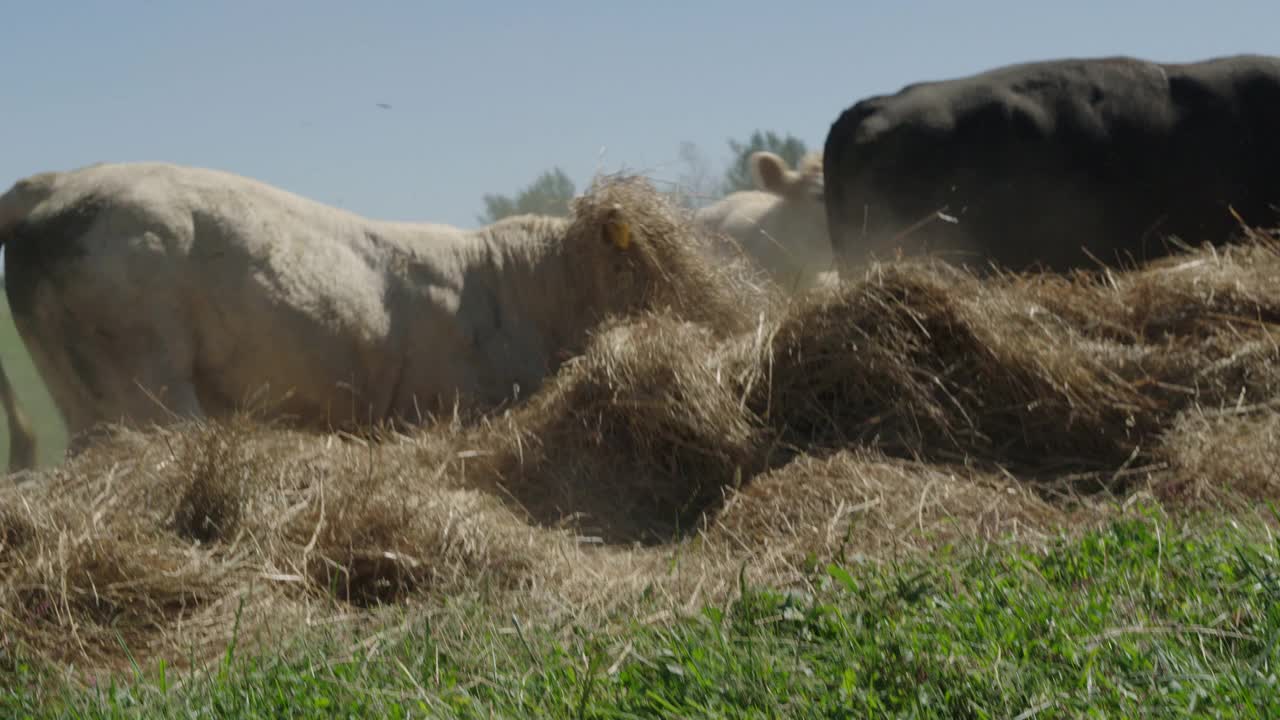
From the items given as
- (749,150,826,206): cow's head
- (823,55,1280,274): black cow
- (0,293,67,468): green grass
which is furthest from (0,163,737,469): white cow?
(749,150,826,206): cow's head

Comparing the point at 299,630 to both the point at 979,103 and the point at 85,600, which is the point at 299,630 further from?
the point at 979,103

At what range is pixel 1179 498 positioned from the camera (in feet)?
14.5

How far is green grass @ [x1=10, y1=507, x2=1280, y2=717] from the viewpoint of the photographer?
2.84m

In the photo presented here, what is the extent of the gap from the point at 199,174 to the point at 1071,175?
4948 millimetres

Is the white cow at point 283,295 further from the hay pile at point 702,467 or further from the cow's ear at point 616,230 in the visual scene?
the hay pile at point 702,467

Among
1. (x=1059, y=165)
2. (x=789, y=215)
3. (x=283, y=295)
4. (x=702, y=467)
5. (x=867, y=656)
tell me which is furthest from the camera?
(x=789, y=215)

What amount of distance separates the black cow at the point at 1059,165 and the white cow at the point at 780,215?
1558 mm

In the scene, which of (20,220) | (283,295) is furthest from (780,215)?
(20,220)

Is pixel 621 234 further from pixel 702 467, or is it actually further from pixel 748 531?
pixel 748 531

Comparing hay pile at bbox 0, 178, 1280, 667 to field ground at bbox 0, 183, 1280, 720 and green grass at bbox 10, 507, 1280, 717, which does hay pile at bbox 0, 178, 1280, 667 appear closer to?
field ground at bbox 0, 183, 1280, 720

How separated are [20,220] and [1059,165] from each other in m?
5.70

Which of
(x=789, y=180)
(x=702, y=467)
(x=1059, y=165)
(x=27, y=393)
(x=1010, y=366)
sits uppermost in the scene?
(x=1059, y=165)

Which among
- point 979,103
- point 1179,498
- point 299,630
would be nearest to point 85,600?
point 299,630

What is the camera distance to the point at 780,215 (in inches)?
413
